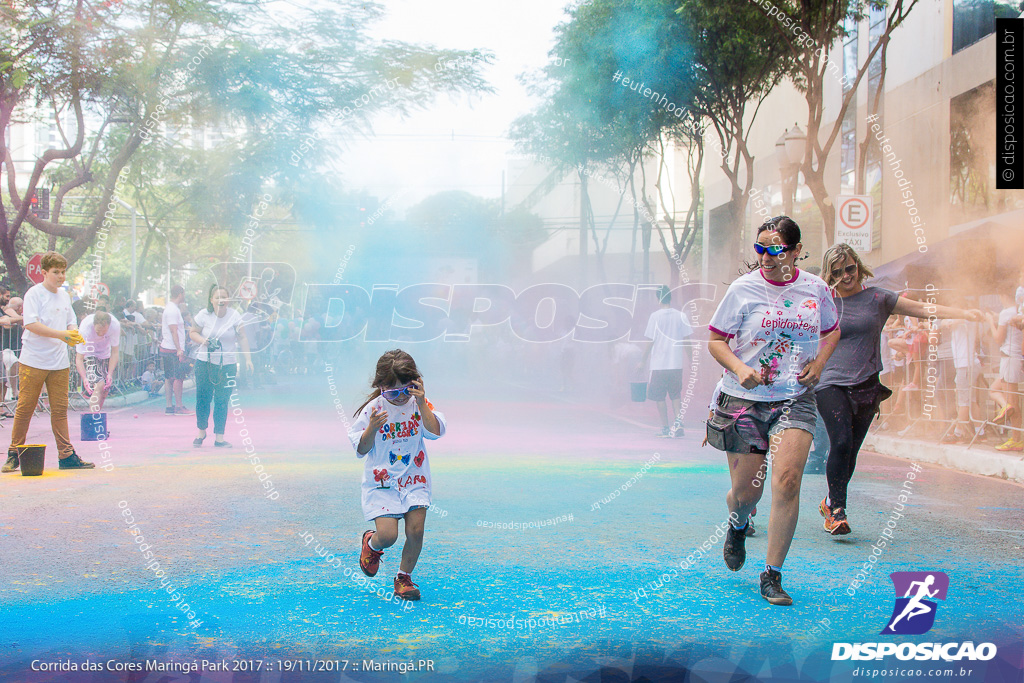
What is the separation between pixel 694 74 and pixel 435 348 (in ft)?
24.8

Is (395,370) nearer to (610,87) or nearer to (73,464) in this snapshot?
(73,464)

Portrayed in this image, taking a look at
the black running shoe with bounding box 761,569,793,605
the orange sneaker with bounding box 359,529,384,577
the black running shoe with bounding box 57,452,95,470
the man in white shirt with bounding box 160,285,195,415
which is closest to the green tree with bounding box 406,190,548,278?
the man in white shirt with bounding box 160,285,195,415

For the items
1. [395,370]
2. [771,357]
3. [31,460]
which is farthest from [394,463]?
[31,460]

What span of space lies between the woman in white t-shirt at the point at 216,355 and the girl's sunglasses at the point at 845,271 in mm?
6152

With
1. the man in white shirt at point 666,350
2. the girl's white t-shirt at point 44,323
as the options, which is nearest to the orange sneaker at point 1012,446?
the man in white shirt at point 666,350

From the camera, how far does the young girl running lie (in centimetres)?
393

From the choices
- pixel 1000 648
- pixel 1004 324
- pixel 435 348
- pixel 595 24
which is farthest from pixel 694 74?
pixel 1000 648

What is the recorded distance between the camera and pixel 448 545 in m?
5.00

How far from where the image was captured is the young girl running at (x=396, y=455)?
3.93m

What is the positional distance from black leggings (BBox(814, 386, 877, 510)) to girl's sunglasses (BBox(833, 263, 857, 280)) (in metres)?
0.68

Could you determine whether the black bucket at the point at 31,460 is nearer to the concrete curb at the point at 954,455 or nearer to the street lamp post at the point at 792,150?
the concrete curb at the point at 954,455

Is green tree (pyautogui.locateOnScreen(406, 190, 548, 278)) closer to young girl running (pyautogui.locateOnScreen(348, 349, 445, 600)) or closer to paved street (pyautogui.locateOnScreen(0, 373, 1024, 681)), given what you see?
paved street (pyautogui.locateOnScreen(0, 373, 1024, 681))

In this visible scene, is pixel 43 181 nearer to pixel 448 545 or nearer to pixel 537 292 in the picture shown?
pixel 537 292

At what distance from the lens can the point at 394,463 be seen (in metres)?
4.04
